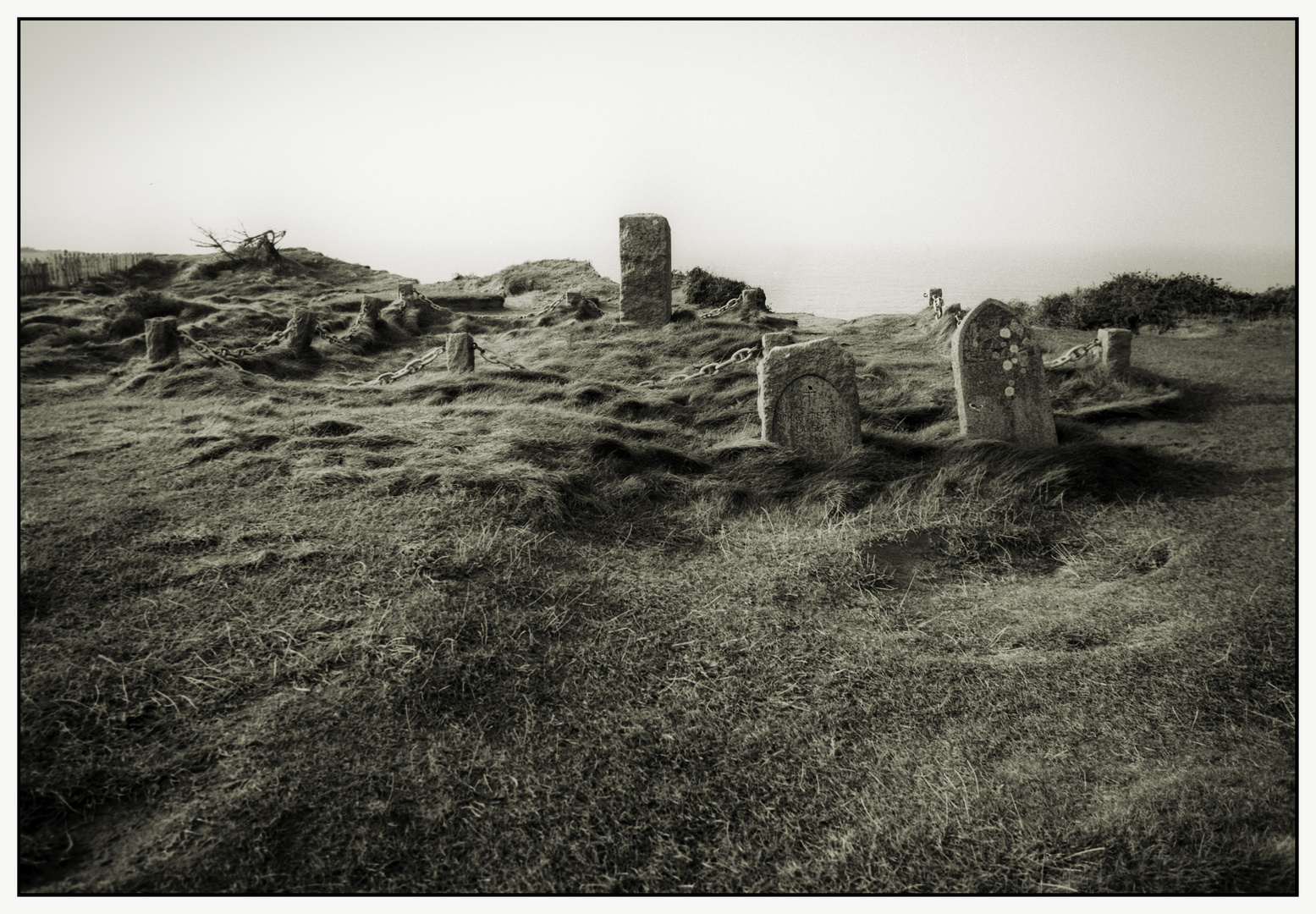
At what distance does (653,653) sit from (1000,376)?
379 cm

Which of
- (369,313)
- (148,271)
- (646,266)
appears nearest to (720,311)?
(646,266)

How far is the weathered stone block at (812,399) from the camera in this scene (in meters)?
5.31

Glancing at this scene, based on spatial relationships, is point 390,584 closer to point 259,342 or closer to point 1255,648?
point 1255,648

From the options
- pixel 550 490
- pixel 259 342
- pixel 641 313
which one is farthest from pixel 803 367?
pixel 259 342

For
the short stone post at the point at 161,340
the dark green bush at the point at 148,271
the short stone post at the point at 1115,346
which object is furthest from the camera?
the dark green bush at the point at 148,271

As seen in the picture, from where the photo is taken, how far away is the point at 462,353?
24.9 ft

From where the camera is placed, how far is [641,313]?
1022cm

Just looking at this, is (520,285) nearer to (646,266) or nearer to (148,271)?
(646,266)

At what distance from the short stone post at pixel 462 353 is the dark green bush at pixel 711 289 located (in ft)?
19.2

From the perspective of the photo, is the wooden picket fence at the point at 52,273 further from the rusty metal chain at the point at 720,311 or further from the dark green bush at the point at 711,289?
the dark green bush at the point at 711,289

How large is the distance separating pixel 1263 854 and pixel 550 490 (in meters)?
3.36

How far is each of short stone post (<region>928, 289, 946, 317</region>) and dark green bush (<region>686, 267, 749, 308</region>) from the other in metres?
3.06

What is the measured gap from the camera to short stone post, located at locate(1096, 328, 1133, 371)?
190 inches

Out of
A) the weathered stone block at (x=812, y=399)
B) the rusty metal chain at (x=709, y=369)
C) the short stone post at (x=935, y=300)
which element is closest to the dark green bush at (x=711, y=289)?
the short stone post at (x=935, y=300)
